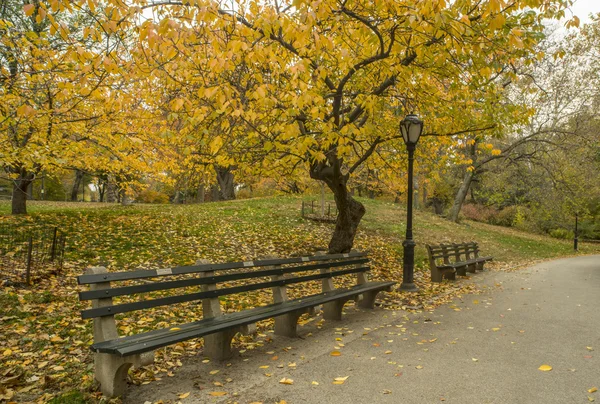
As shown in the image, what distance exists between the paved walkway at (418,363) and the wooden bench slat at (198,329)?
44cm

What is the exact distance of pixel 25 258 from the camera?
838 centimetres

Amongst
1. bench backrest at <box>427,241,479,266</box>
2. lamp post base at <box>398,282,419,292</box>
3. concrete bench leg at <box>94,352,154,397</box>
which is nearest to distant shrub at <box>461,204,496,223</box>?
bench backrest at <box>427,241,479,266</box>

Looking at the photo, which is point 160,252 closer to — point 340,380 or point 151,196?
point 340,380

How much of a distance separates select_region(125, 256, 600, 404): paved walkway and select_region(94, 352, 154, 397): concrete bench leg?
14cm

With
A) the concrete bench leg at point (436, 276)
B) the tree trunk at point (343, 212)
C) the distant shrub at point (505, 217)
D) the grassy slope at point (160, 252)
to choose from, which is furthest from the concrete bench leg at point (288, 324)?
the distant shrub at point (505, 217)

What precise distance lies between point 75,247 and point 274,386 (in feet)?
25.2

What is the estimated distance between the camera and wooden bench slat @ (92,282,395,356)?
3246mm

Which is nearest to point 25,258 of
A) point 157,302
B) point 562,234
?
point 157,302

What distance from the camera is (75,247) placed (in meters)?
9.59

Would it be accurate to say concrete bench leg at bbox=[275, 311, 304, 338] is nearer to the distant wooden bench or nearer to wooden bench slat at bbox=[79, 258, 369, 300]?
wooden bench slat at bbox=[79, 258, 369, 300]

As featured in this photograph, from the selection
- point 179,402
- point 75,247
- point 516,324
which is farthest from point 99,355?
point 75,247

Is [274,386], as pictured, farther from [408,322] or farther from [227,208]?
[227,208]

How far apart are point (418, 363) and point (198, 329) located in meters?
2.33

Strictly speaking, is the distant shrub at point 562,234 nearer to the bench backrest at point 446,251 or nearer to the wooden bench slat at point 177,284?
the bench backrest at point 446,251
